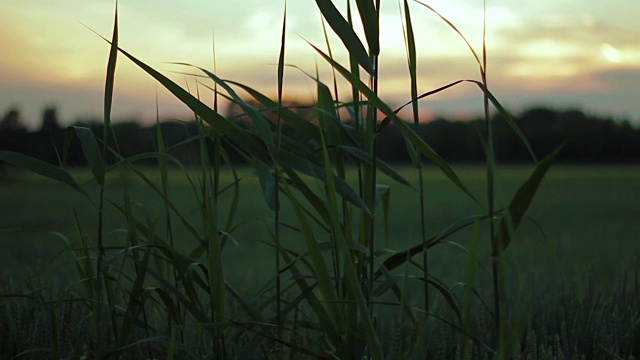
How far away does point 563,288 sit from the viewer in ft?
5.74

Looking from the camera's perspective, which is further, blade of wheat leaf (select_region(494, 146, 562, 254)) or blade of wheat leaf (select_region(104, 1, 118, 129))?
blade of wheat leaf (select_region(104, 1, 118, 129))

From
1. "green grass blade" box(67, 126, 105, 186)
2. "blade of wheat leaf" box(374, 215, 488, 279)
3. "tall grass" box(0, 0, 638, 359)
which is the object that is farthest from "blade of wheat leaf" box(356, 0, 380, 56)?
"green grass blade" box(67, 126, 105, 186)

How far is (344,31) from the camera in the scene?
2.87 feet

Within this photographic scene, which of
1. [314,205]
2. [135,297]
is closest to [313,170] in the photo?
[314,205]

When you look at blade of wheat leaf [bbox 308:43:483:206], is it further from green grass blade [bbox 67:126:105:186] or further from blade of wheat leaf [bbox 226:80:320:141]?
green grass blade [bbox 67:126:105:186]

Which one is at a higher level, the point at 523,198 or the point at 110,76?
the point at 110,76

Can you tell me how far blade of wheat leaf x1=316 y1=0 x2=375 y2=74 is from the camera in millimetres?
866

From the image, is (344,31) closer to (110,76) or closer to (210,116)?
(210,116)

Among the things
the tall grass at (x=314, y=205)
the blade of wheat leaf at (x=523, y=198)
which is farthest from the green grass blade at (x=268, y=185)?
the blade of wheat leaf at (x=523, y=198)

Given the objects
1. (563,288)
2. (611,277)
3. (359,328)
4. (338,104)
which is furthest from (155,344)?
(611,277)

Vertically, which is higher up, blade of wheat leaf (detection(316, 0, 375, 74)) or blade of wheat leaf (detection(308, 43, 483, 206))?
blade of wheat leaf (detection(316, 0, 375, 74))

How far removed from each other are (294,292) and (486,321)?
101cm

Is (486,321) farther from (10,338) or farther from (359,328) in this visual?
(10,338)

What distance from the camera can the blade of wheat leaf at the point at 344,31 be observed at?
87 cm
